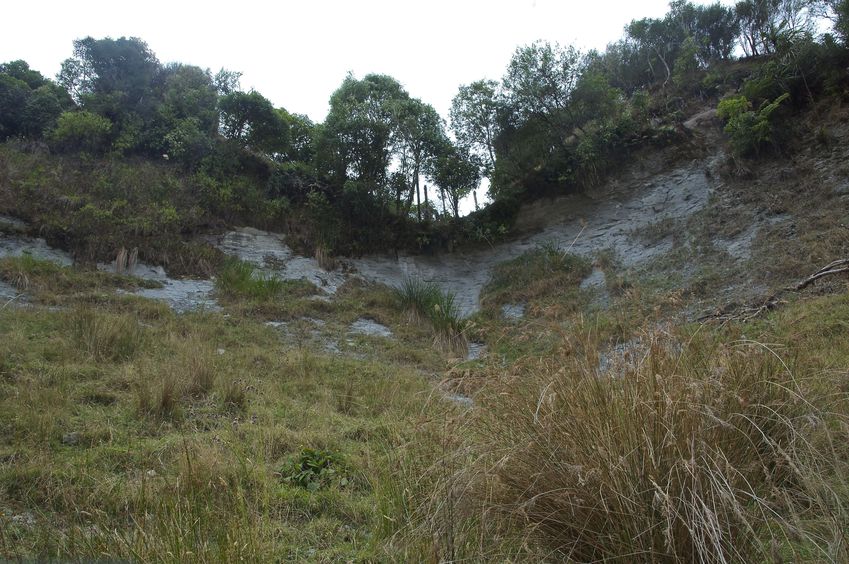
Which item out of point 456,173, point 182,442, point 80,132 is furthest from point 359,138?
point 182,442

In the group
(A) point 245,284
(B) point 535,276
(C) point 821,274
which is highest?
(A) point 245,284

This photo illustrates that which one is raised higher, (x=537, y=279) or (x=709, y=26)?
(x=709, y=26)

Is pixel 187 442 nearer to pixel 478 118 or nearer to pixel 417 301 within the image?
pixel 417 301

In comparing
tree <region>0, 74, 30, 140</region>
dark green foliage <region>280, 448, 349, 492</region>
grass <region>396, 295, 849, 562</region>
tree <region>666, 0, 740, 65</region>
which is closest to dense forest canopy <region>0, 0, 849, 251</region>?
tree <region>0, 74, 30, 140</region>

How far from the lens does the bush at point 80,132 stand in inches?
506

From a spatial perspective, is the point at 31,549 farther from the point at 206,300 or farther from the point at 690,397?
the point at 206,300

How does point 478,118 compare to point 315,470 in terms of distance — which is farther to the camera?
point 478,118

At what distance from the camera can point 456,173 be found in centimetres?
1546

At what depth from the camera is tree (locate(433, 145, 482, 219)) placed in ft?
50.5

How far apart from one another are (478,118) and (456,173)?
2092 millimetres

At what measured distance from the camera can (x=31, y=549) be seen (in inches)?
69.9

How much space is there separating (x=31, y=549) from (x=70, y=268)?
999cm

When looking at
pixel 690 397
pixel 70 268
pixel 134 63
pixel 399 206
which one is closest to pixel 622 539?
pixel 690 397

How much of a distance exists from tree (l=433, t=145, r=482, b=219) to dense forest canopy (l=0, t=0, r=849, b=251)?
39mm
